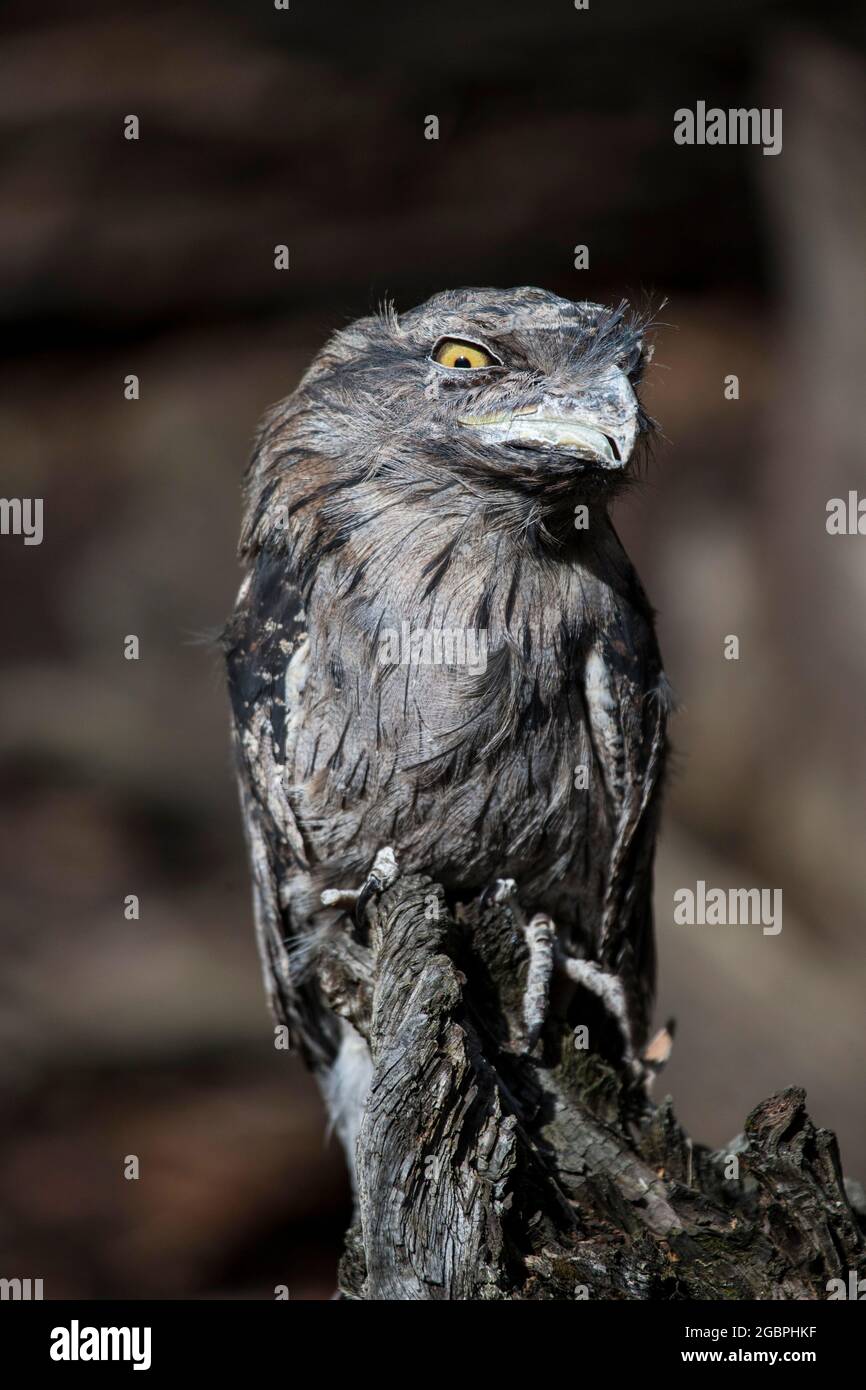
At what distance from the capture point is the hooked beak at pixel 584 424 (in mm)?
2488

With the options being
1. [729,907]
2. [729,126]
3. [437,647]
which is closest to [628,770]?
[437,647]

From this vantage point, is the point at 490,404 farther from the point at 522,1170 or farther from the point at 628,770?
the point at 522,1170

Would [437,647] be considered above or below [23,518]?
below

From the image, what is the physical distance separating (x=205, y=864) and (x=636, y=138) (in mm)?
4627

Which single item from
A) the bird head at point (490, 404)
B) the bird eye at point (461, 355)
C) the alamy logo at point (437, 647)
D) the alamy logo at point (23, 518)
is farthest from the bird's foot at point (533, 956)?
the alamy logo at point (23, 518)

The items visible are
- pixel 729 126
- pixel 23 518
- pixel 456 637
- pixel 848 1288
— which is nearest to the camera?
pixel 848 1288

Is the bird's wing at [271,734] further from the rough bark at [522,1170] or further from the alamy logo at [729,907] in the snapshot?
the alamy logo at [729,907]

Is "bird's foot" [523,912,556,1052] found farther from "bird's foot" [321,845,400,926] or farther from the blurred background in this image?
the blurred background

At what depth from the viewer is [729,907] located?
26.5 feet

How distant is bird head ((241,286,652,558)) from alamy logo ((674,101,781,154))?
4.01m

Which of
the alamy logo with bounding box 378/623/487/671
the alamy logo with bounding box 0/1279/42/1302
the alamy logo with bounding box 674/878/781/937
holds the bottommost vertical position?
the alamy logo with bounding box 0/1279/42/1302
